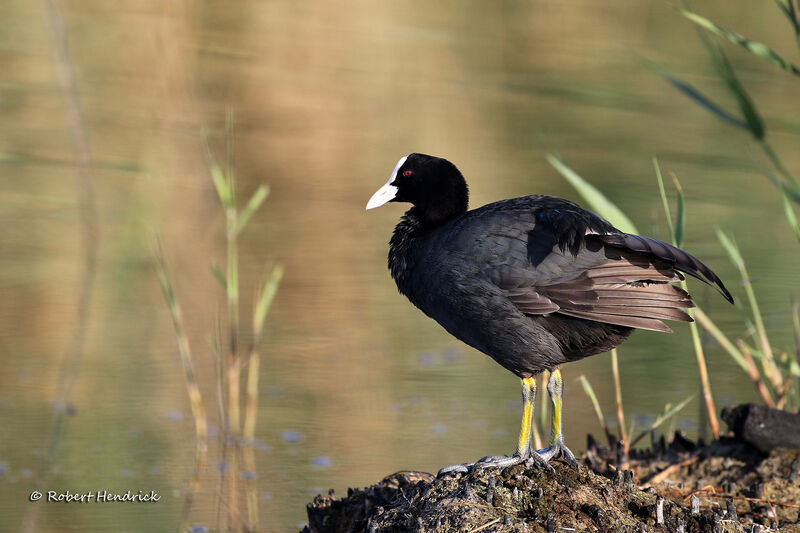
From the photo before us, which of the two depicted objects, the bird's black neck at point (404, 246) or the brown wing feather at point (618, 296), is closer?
the brown wing feather at point (618, 296)

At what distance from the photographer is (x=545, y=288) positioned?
3.40 metres

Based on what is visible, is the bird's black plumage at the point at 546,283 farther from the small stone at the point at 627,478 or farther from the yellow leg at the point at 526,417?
the small stone at the point at 627,478

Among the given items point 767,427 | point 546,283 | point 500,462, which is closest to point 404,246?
point 546,283

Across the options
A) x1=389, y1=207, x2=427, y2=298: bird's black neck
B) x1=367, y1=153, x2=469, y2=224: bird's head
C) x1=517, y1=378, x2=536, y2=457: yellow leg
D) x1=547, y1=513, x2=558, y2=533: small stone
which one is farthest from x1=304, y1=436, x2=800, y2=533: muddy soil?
x1=367, y1=153, x2=469, y2=224: bird's head

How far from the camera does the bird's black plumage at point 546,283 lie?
10.9 ft

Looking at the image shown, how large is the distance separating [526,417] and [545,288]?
380 mm

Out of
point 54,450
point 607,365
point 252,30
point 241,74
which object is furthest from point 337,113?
point 54,450

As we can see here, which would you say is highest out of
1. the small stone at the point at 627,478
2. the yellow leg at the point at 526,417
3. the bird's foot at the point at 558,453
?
the yellow leg at the point at 526,417

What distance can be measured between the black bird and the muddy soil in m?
0.12

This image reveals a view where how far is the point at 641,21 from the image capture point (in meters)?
13.4
